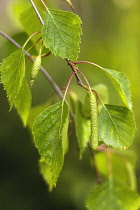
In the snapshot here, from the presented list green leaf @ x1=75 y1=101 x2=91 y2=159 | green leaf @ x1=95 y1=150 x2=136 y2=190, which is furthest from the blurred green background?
green leaf @ x1=75 y1=101 x2=91 y2=159

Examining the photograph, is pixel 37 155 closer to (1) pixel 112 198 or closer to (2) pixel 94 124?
(1) pixel 112 198

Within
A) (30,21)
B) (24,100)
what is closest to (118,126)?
(24,100)

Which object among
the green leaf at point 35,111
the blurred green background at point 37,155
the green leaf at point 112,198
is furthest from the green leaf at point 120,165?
the blurred green background at point 37,155

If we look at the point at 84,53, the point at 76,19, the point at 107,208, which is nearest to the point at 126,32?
the point at 84,53

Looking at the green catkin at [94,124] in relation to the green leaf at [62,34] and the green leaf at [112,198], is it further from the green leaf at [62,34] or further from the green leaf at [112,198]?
the green leaf at [112,198]

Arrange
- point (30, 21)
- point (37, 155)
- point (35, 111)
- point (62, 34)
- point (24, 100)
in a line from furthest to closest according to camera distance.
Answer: point (37, 155)
point (35, 111)
point (30, 21)
point (24, 100)
point (62, 34)

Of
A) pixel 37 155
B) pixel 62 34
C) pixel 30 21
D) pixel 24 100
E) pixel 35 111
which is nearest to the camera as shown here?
pixel 62 34

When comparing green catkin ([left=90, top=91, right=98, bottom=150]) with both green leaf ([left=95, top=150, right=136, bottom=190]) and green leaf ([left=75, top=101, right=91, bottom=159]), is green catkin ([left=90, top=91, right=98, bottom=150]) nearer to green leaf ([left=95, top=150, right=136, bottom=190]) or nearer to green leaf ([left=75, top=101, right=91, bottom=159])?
green leaf ([left=75, top=101, right=91, bottom=159])
